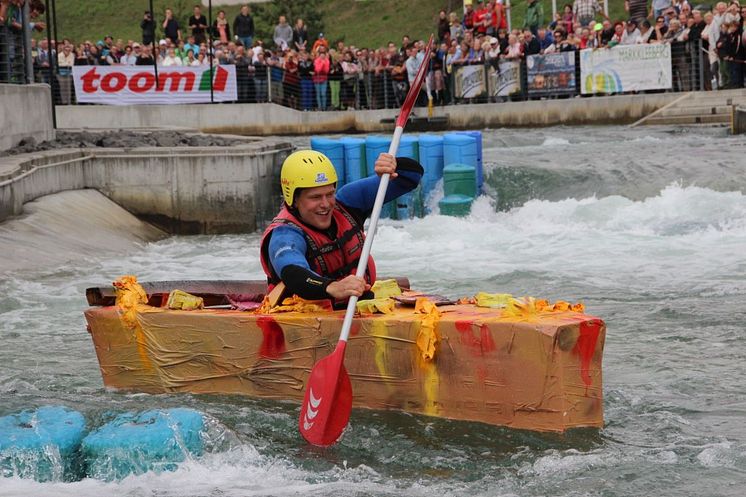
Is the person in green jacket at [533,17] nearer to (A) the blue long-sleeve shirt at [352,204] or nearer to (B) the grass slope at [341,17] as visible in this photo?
(B) the grass slope at [341,17]

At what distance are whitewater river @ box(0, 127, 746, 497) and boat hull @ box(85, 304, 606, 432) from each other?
0.13m

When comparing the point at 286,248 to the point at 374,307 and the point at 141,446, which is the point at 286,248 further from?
the point at 141,446

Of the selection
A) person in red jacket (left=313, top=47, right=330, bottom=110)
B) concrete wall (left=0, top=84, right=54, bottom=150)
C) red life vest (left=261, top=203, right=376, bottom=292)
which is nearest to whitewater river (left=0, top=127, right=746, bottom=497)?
red life vest (left=261, top=203, right=376, bottom=292)

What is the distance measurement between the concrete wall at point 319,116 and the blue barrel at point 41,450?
20.6 m

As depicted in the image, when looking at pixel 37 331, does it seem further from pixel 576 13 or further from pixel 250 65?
pixel 576 13

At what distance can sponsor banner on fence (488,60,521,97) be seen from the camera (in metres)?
26.0

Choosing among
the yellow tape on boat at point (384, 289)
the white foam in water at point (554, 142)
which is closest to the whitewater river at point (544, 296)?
the yellow tape on boat at point (384, 289)

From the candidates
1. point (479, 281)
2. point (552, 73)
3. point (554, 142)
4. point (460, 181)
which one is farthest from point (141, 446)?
point (552, 73)

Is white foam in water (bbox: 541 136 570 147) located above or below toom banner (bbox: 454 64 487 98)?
below

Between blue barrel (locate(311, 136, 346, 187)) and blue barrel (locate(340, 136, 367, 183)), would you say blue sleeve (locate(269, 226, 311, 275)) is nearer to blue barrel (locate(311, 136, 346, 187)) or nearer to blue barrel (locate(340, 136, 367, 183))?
blue barrel (locate(340, 136, 367, 183))

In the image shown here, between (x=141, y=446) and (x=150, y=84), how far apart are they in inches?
857

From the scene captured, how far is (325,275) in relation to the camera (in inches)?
271

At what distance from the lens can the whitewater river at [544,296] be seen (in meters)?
5.93

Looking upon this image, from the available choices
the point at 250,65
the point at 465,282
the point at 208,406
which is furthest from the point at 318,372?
the point at 250,65
